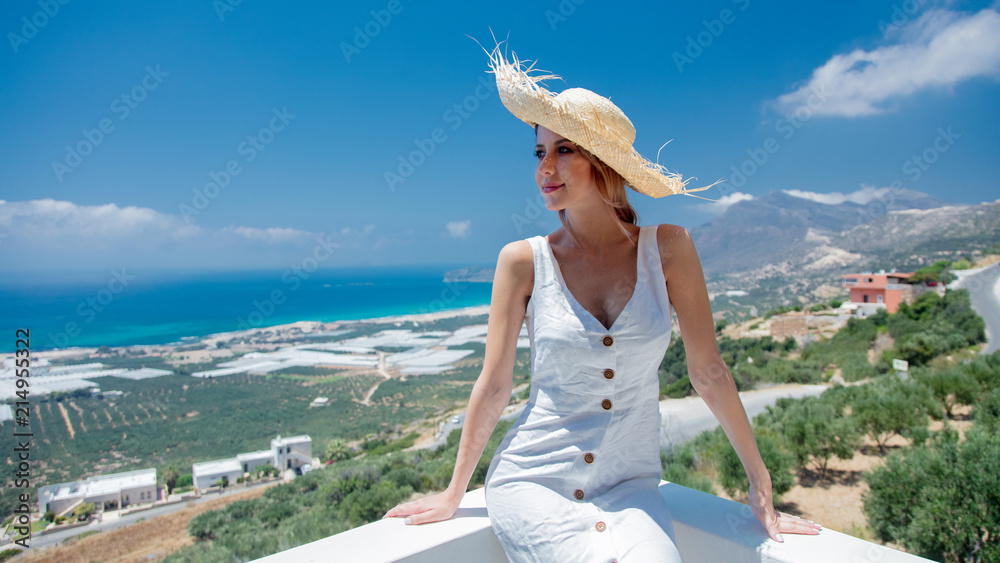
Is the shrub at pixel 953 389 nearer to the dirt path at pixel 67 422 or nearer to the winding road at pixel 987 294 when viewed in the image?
the winding road at pixel 987 294

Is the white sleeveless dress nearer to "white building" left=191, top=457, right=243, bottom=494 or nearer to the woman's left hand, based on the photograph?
the woman's left hand

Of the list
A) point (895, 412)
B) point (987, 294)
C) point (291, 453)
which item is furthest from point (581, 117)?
point (987, 294)

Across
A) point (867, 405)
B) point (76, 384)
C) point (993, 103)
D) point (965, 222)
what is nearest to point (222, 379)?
point (76, 384)

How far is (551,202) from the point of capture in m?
1.28

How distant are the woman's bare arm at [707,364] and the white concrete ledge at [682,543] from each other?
66mm

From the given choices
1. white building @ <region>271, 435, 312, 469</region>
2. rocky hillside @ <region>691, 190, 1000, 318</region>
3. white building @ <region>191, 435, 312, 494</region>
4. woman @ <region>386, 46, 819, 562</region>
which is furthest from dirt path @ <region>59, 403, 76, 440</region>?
rocky hillside @ <region>691, 190, 1000, 318</region>

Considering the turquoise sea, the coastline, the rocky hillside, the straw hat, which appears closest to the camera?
the straw hat

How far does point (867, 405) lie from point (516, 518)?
21.4 ft

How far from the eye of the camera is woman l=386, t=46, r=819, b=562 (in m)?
1.13

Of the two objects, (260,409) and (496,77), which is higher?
(496,77)

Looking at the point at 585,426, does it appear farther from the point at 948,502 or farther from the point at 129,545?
the point at 129,545

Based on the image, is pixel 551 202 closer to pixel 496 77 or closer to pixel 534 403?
pixel 496 77

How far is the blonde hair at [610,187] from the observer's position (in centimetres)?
128

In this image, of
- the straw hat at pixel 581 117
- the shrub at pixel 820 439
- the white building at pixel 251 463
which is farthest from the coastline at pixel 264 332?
the straw hat at pixel 581 117
